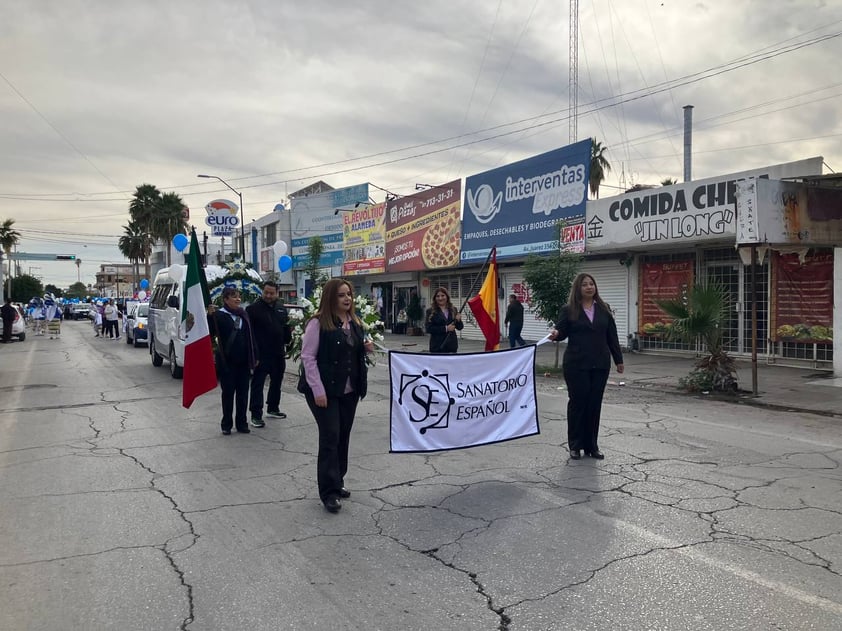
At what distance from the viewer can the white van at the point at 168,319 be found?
1391 cm

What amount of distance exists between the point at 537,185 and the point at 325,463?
17964mm

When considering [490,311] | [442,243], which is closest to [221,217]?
[442,243]

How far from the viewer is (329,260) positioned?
121 feet

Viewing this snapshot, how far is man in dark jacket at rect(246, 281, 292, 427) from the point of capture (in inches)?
355

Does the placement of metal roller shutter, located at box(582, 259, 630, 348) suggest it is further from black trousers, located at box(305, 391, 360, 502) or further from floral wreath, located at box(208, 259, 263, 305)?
black trousers, located at box(305, 391, 360, 502)

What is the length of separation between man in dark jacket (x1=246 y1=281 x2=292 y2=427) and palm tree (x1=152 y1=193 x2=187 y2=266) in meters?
47.6

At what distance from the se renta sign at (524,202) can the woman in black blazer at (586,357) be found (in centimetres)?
1263

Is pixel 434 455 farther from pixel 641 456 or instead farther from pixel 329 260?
pixel 329 260

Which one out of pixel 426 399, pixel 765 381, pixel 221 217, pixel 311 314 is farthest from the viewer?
pixel 221 217

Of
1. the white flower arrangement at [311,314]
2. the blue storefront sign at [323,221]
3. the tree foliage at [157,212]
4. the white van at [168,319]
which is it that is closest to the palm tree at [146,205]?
the tree foliage at [157,212]

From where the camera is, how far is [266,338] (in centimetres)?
910

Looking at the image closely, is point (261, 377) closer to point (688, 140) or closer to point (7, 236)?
point (688, 140)

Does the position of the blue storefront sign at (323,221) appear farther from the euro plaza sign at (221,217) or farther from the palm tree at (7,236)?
the palm tree at (7,236)

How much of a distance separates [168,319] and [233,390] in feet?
23.9
